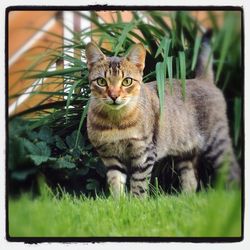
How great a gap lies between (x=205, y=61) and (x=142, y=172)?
30.8 inches

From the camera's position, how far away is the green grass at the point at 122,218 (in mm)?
3682

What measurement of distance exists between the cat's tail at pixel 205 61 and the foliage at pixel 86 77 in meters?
0.03

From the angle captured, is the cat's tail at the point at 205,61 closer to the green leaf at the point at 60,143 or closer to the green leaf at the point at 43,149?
the green leaf at the point at 60,143

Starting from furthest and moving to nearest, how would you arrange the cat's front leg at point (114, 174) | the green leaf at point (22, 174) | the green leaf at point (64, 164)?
the cat's front leg at point (114, 174) < the green leaf at point (64, 164) < the green leaf at point (22, 174)

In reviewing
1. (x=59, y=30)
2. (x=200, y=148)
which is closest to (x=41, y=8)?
(x=59, y=30)

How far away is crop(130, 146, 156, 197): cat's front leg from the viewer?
14.1 ft

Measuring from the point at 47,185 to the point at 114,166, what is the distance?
1.54 feet

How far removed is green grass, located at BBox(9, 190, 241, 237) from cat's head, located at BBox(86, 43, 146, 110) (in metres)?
0.64

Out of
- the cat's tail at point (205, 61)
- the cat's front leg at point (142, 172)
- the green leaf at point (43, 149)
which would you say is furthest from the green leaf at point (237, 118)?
the green leaf at point (43, 149)

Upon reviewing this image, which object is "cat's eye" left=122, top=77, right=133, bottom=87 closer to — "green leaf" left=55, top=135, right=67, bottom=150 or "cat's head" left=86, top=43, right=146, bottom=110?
"cat's head" left=86, top=43, right=146, bottom=110

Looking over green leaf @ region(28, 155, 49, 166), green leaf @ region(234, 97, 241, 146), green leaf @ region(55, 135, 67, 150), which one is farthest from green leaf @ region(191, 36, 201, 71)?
green leaf @ region(28, 155, 49, 166)

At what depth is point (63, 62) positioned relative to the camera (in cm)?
442

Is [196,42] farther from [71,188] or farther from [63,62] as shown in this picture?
[71,188]

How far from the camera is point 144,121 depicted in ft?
14.1
